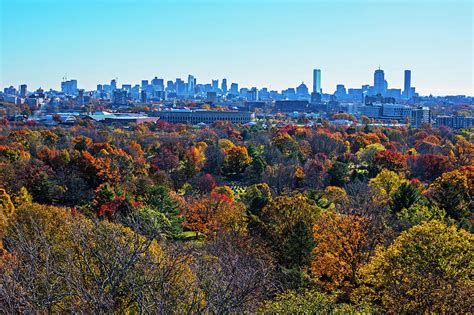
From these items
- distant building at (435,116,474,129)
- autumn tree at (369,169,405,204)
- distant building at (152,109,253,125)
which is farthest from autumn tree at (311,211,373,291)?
distant building at (435,116,474,129)

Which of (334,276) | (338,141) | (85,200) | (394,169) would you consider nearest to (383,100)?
(338,141)

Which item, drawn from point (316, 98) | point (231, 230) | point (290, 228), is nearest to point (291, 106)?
point (316, 98)

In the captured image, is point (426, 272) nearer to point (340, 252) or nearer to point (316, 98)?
point (340, 252)

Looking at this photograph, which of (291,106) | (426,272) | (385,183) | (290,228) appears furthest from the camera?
(291,106)

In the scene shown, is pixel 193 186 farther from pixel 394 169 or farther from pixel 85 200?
pixel 394 169

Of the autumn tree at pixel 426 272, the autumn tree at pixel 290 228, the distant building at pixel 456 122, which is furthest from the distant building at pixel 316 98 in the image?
the autumn tree at pixel 426 272

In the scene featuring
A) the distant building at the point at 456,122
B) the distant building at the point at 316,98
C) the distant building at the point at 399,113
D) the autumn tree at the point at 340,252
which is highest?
the distant building at the point at 316,98

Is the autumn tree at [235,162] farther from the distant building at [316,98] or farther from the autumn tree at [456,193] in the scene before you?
the distant building at [316,98]

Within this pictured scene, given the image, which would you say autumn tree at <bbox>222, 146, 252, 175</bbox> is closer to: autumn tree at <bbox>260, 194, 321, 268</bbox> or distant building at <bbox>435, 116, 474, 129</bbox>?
autumn tree at <bbox>260, 194, 321, 268</bbox>

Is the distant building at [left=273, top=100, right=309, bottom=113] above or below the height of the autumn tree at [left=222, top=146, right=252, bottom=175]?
above
